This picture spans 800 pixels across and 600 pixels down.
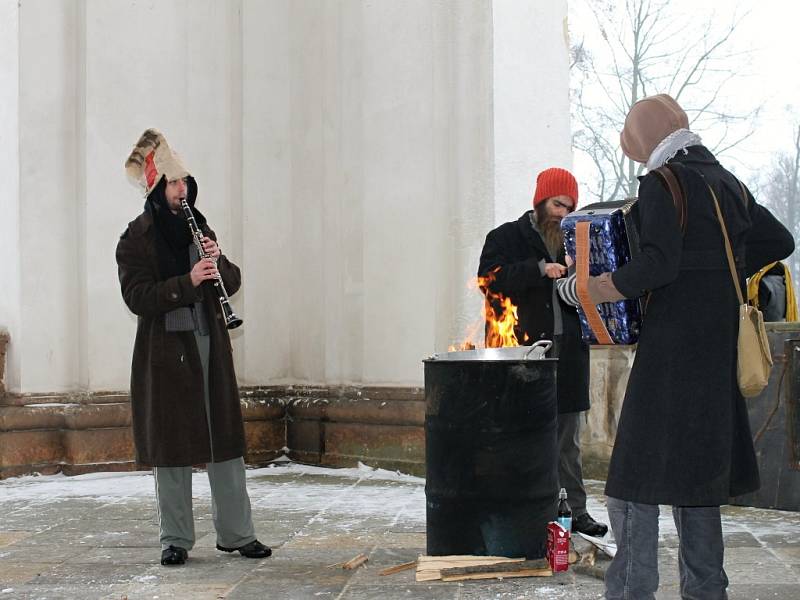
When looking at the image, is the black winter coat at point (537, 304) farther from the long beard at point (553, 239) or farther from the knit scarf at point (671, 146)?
the knit scarf at point (671, 146)

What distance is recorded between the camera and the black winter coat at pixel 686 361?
11.7ft

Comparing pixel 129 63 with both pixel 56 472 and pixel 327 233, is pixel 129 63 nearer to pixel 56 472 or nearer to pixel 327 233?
pixel 327 233

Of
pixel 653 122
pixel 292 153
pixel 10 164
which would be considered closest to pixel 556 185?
pixel 653 122

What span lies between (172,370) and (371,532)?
1526mm

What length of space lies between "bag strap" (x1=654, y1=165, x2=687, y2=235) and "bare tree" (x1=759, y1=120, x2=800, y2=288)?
11898mm

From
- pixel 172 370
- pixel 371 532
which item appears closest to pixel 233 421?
pixel 172 370

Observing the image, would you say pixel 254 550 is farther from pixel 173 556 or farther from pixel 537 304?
pixel 537 304

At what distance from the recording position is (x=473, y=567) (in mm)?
4793

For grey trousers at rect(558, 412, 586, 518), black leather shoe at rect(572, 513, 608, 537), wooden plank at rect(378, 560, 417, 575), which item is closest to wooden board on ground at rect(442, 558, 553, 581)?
wooden plank at rect(378, 560, 417, 575)

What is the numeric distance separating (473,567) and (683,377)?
1655 millimetres

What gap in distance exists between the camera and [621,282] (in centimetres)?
363

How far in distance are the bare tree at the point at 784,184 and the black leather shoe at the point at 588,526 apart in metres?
10.2

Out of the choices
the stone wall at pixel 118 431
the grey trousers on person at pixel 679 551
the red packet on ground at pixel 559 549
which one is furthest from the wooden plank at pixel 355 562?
the stone wall at pixel 118 431

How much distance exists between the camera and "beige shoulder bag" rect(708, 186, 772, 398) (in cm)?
360
